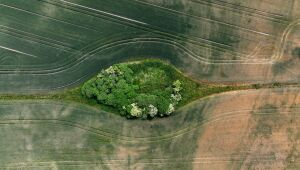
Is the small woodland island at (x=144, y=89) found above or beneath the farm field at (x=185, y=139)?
above

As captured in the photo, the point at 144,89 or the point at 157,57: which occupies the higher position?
the point at 157,57

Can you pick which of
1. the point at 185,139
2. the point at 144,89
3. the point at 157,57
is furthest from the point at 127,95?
the point at 185,139

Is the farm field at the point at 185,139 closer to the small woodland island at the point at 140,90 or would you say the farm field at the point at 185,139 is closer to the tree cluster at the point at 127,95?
the small woodland island at the point at 140,90

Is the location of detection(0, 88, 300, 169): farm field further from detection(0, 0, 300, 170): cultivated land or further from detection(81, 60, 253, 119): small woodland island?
detection(81, 60, 253, 119): small woodland island

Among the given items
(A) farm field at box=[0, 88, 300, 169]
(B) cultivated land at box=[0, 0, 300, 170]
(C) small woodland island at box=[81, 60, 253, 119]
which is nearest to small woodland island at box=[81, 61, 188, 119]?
(C) small woodland island at box=[81, 60, 253, 119]

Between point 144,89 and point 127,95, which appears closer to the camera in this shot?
point 127,95

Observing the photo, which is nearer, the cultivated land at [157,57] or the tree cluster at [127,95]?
the tree cluster at [127,95]

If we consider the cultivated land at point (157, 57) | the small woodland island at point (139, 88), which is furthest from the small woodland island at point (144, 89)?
the cultivated land at point (157, 57)

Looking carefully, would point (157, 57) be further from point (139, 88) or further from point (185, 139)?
point (185, 139)

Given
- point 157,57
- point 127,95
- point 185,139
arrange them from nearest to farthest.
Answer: point 127,95, point 185,139, point 157,57
